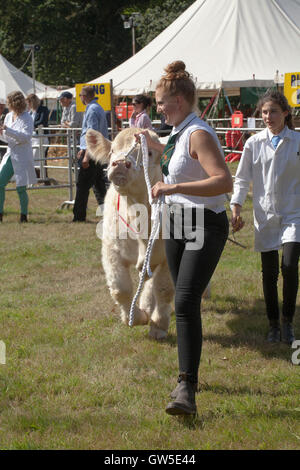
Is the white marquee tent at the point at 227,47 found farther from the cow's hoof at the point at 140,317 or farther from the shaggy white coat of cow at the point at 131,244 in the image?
the cow's hoof at the point at 140,317

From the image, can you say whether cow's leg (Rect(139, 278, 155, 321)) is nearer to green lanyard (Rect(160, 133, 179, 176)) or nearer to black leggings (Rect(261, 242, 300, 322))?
black leggings (Rect(261, 242, 300, 322))

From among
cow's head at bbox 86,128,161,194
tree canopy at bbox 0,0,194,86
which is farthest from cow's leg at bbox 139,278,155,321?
tree canopy at bbox 0,0,194,86

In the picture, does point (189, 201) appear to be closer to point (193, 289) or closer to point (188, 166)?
point (188, 166)

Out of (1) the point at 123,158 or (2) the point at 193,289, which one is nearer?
(2) the point at 193,289

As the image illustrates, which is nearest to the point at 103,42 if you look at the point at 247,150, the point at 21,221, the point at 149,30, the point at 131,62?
the point at 149,30

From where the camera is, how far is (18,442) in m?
3.44

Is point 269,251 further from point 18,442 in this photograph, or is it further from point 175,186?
point 18,442

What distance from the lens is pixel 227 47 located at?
18.9 metres

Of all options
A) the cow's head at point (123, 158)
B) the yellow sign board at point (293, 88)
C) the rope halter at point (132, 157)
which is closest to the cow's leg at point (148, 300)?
the cow's head at point (123, 158)

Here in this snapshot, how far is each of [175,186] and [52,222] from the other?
734cm

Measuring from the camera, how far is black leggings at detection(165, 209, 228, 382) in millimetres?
3650

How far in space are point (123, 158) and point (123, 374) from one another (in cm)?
155

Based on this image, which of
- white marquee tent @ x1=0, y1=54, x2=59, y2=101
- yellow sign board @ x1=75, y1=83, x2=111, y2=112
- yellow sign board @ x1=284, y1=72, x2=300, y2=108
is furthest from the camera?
white marquee tent @ x1=0, y1=54, x2=59, y2=101

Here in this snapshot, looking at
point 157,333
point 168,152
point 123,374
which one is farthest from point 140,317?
point 168,152
